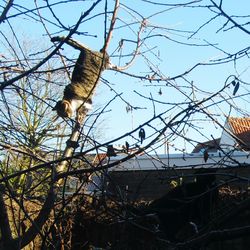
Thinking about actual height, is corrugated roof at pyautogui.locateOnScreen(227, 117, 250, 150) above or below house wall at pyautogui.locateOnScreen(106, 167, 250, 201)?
above

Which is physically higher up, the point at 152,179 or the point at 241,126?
the point at 152,179

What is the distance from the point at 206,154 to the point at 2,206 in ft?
4.69

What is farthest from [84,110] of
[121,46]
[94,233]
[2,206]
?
[94,233]

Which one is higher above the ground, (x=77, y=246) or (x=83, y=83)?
(x=83, y=83)

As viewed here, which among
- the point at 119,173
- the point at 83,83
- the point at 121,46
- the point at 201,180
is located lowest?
the point at 201,180

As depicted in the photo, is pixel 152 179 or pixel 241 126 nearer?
pixel 241 126

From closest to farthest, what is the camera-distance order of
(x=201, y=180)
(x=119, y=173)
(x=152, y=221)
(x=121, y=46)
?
(x=152, y=221) → (x=201, y=180) → (x=121, y=46) → (x=119, y=173)

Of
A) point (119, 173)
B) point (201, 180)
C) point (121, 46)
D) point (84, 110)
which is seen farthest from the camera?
point (119, 173)

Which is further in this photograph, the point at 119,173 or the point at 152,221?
the point at 119,173

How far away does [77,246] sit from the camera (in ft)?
24.9

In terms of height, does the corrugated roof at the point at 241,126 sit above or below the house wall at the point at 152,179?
above

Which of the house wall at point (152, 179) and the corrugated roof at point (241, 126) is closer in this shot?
the house wall at point (152, 179)

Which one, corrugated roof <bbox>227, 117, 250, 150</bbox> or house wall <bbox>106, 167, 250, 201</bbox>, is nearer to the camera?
house wall <bbox>106, 167, 250, 201</bbox>

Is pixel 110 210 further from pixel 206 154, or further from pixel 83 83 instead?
pixel 83 83
